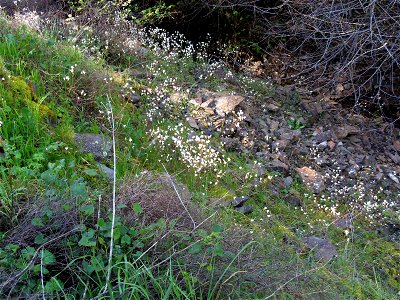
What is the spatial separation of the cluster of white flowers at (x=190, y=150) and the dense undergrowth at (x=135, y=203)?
0.06 ft

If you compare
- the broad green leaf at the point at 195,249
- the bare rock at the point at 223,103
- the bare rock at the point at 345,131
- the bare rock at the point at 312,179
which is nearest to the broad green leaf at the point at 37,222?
the broad green leaf at the point at 195,249

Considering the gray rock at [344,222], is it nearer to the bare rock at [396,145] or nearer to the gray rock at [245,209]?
the gray rock at [245,209]

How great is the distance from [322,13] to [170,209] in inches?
171

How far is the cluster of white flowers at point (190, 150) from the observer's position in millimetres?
4793

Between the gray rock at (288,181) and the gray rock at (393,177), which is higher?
the gray rock at (288,181)

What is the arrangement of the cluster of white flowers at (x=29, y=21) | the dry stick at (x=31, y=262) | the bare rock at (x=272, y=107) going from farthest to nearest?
the bare rock at (x=272, y=107), the cluster of white flowers at (x=29, y=21), the dry stick at (x=31, y=262)

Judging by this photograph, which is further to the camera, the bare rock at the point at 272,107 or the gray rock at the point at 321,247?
the bare rock at the point at 272,107

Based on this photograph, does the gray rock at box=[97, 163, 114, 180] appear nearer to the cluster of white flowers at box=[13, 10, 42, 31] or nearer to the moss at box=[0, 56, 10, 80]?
the moss at box=[0, 56, 10, 80]

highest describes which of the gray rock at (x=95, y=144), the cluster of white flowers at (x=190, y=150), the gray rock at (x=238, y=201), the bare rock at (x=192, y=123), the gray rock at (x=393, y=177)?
the gray rock at (x=95, y=144)

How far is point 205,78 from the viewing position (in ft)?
23.9

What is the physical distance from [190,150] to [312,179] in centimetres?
137

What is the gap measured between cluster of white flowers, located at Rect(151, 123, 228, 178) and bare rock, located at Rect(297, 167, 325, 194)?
900 mm

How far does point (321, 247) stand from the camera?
4102 mm

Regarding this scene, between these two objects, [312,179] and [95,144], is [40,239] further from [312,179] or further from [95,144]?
[312,179]
